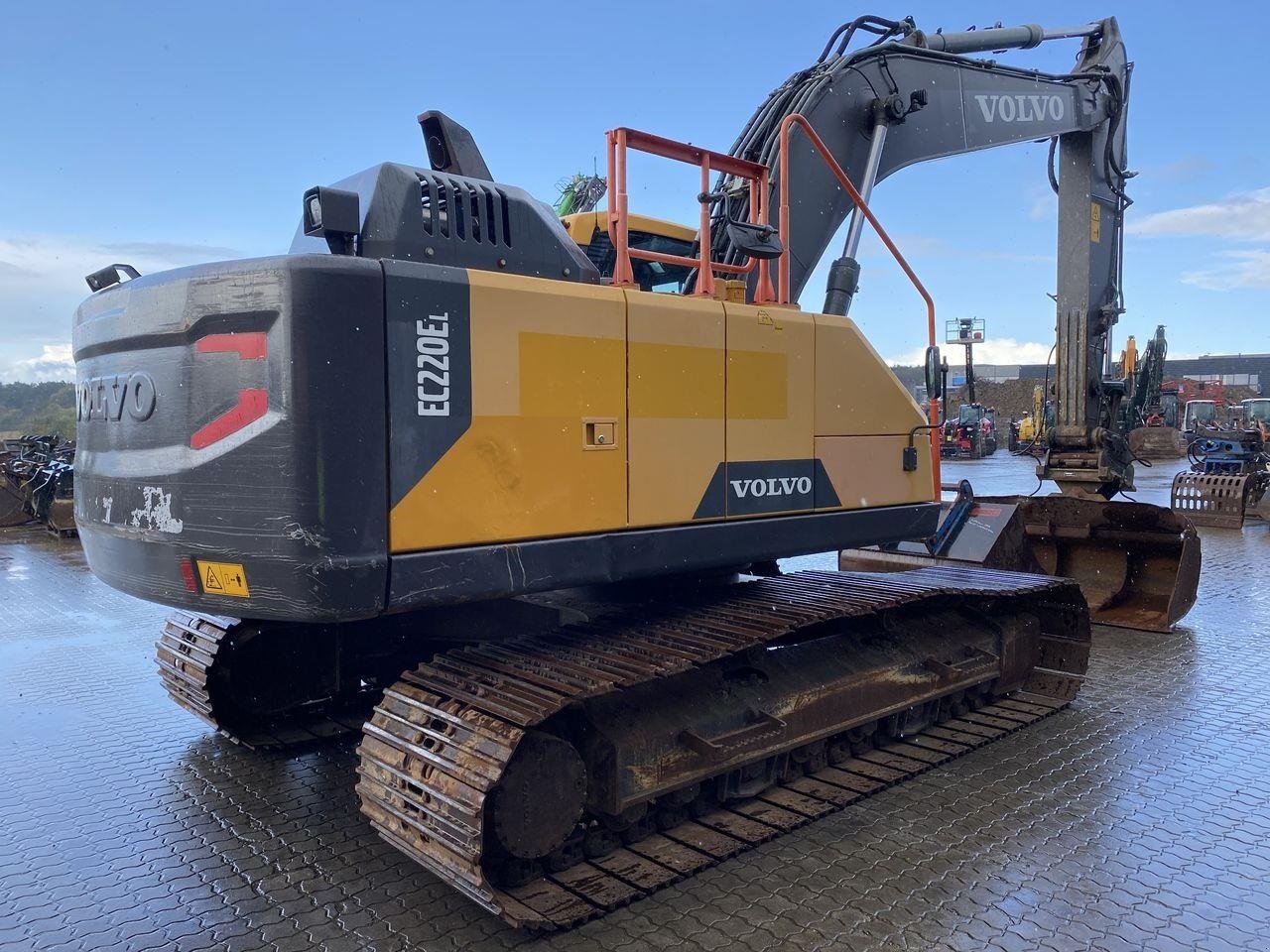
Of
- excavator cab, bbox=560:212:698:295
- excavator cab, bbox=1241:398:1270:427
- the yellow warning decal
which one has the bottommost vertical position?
the yellow warning decal

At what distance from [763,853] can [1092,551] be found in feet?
18.6

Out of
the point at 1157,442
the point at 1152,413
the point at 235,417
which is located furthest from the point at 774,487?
the point at 1152,413

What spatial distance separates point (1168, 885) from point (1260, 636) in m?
4.76

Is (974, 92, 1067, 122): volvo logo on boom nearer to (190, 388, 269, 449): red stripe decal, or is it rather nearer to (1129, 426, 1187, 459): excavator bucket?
(190, 388, 269, 449): red stripe decal

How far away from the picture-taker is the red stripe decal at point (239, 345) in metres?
2.93

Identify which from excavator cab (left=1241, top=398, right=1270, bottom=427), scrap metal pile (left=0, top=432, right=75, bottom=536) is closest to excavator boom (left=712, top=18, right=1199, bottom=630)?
scrap metal pile (left=0, top=432, right=75, bottom=536)

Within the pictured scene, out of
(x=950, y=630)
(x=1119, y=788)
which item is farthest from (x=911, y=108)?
(x=1119, y=788)

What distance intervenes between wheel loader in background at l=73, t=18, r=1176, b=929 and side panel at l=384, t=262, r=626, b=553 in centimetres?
1

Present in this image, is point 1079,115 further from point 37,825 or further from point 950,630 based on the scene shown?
point 37,825

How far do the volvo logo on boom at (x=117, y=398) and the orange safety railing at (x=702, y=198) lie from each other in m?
1.70

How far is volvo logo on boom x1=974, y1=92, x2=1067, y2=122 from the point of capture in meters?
7.55

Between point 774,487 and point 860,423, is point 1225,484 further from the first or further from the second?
point 774,487

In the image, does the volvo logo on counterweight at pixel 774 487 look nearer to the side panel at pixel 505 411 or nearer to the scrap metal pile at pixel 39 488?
the side panel at pixel 505 411

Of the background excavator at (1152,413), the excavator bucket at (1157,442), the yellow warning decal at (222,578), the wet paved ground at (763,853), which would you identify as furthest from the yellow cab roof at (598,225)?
the excavator bucket at (1157,442)
